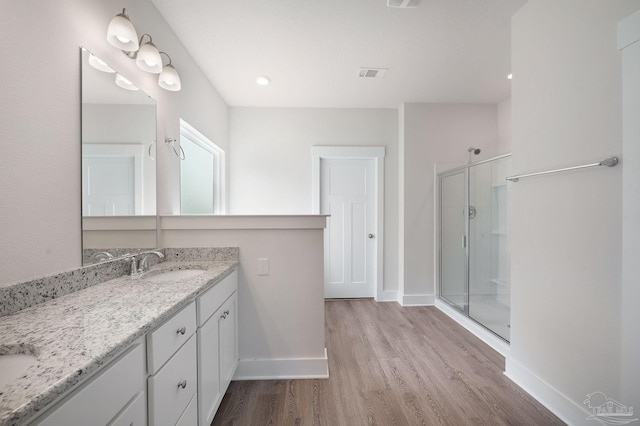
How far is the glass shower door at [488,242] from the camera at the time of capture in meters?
2.80

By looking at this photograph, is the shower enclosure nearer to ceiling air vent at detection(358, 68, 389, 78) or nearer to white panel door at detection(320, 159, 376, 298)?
white panel door at detection(320, 159, 376, 298)

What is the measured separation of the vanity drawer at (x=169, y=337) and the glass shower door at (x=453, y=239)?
283 centimetres

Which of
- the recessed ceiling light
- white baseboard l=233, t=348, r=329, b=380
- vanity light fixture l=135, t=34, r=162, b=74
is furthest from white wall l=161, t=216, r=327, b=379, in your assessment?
the recessed ceiling light

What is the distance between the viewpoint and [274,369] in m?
1.93

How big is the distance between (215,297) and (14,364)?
82cm

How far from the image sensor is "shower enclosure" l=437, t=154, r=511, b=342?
2803 millimetres

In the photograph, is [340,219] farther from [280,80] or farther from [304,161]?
[280,80]

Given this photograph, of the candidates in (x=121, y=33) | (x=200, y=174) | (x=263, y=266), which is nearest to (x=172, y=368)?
(x=263, y=266)

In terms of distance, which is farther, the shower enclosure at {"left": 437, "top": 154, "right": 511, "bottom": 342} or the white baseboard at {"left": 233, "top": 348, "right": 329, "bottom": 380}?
the shower enclosure at {"left": 437, "top": 154, "right": 511, "bottom": 342}

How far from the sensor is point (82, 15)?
4.12 feet

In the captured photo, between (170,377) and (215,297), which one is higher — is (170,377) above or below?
below

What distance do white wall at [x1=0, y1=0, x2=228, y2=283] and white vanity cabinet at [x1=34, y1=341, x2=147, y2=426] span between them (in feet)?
1.96

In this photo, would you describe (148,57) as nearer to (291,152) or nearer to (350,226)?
(291,152)

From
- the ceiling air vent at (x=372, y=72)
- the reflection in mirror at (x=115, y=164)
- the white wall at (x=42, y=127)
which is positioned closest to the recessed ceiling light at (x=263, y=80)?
the ceiling air vent at (x=372, y=72)
